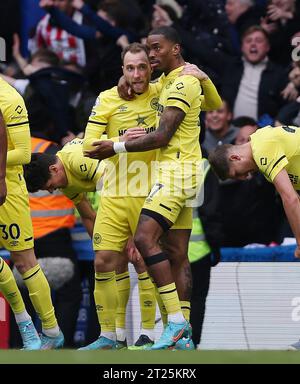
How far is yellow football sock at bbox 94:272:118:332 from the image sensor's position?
11.1 m

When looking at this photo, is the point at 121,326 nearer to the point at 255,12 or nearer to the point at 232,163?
the point at 232,163

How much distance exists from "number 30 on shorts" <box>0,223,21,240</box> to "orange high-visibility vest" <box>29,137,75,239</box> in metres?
1.51

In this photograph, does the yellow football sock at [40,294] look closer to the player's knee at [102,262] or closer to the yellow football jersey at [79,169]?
the player's knee at [102,262]

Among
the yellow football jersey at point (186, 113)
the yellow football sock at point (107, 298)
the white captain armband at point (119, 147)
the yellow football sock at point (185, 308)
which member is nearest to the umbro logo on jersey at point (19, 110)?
the white captain armband at point (119, 147)

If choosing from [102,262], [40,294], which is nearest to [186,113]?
[102,262]

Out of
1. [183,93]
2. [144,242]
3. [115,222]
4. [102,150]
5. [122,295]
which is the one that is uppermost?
[183,93]

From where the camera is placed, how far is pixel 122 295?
Answer: 11570mm

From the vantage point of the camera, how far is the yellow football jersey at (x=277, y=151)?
34.8ft

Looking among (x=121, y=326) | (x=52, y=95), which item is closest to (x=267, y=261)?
(x=121, y=326)

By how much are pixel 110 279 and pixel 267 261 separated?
6.73 feet

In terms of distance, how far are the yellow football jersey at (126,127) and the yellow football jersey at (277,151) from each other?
94 centimetres

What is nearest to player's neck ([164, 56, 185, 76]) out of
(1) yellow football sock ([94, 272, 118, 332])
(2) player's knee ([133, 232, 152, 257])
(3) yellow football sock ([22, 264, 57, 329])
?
(2) player's knee ([133, 232, 152, 257])

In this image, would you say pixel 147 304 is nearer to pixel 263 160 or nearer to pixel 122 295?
pixel 122 295

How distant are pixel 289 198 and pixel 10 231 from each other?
93.9 inches
